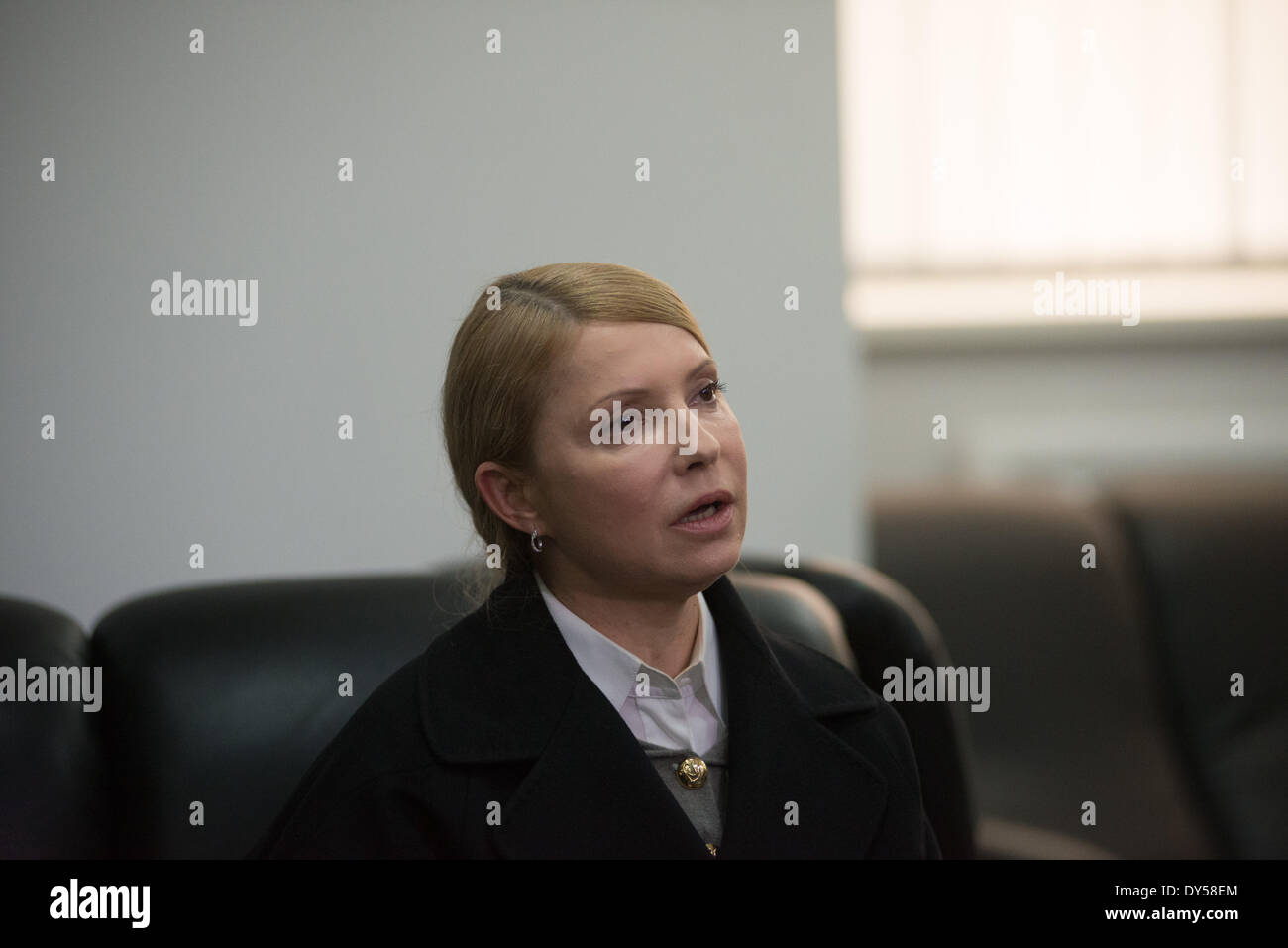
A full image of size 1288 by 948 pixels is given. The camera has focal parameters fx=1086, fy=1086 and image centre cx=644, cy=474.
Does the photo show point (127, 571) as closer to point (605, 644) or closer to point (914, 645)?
point (605, 644)

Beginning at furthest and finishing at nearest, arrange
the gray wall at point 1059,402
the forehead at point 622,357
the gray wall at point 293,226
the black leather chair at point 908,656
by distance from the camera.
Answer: the gray wall at point 1059,402
the black leather chair at point 908,656
the gray wall at point 293,226
the forehead at point 622,357

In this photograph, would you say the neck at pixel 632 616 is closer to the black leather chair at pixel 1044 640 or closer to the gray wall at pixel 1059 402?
the black leather chair at pixel 1044 640

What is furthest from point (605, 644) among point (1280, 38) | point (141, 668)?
point (1280, 38)

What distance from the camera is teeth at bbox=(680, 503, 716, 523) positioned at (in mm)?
581

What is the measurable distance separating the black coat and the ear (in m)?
0.05

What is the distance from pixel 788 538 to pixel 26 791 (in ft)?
2.26

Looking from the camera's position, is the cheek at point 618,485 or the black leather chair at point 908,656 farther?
the black leather chair at point 908,656

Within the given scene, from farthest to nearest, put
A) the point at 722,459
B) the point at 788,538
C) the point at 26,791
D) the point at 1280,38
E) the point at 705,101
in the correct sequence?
1. the point at 1280,38
2. the point at 788,538
3. the point at 705,101
4. the point at 26,791
5. the point at 722,459

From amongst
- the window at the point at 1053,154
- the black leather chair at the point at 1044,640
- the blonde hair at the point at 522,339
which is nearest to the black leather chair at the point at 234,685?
the blonde hair at the point at 522,339

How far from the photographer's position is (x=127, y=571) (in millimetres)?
855

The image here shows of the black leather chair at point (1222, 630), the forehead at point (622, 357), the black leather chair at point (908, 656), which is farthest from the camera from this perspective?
the black leather chair at point (1222, 630)

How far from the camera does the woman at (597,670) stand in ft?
1.90

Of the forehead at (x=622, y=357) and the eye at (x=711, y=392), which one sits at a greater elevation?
the forehead at (x=622, y=357)

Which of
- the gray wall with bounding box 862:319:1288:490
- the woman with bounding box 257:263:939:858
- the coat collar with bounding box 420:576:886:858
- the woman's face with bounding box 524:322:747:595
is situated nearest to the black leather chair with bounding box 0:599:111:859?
the woman with bounding box 257:263:939:858
